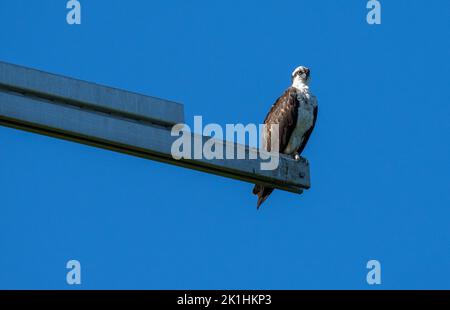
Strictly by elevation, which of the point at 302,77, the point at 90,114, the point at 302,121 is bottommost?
the point at 90,114

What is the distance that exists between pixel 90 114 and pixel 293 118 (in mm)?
6926

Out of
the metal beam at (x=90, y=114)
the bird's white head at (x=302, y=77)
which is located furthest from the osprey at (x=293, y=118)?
the metal beam at (x=90, y=114)

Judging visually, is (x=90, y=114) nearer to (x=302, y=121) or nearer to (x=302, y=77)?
(x=302, y=121)

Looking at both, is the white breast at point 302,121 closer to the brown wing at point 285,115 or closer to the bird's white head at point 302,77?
the brown wing at point 285,115

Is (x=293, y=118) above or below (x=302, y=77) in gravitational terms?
below

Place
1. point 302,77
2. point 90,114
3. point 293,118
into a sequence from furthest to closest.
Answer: point 302,77 < point 293,118 < point 90,114

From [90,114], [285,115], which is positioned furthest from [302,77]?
[90,114]

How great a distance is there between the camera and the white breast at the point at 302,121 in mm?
12984

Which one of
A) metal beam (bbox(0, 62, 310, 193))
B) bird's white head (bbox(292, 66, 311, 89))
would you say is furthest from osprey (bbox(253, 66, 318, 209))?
metal beam (bbox(0, 62, 310, 193))

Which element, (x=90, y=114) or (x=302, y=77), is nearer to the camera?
(x=90, y=114)

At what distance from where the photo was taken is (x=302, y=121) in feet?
42.6

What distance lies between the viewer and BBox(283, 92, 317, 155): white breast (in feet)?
42.6

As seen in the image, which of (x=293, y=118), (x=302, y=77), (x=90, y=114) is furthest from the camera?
(x=302, y=77)
